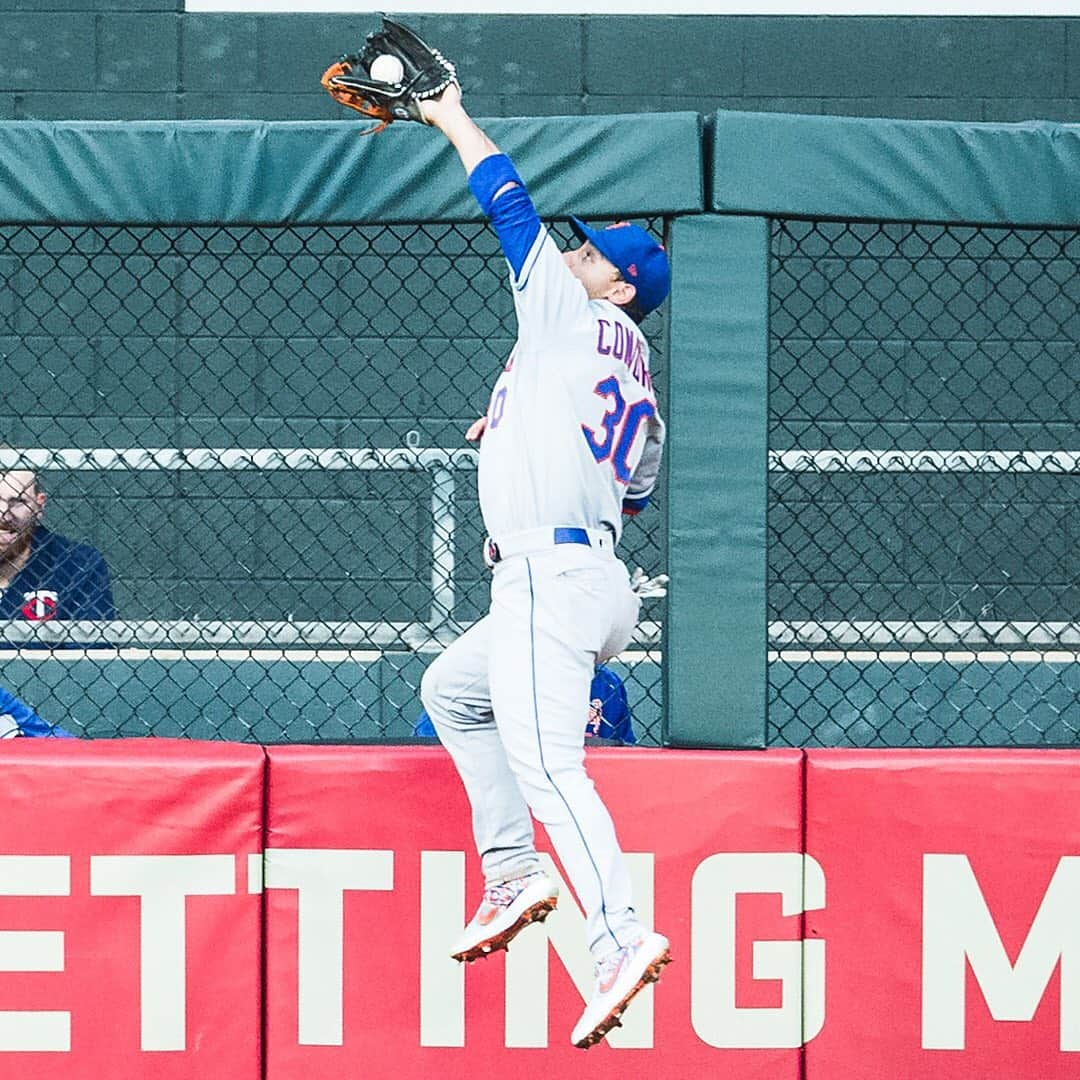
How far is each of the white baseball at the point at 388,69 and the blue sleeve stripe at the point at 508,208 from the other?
24 centimetres

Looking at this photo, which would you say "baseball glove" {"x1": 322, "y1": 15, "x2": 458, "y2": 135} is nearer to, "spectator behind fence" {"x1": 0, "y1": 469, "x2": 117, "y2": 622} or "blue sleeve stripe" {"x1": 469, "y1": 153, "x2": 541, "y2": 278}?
"blue sleeve stripe" {"x1": 469, "y1": 153, "x2": 541, "y2": 278}

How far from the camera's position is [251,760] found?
3297mm

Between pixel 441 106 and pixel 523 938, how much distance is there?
1676mm

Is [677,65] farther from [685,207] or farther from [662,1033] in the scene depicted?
[662,1033]

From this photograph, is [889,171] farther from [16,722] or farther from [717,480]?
[16,722]

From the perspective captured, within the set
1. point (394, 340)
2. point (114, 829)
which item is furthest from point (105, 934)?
point (394, 340)

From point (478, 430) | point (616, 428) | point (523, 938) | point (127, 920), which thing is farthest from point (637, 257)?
point (127, 920)

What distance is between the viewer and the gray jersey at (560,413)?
2.85 metres

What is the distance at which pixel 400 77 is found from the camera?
2830mm

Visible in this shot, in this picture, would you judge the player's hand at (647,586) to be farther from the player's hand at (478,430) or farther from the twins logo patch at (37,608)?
the twins logo patch at (37,608)

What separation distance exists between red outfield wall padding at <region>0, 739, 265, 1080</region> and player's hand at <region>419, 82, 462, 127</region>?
139 cm

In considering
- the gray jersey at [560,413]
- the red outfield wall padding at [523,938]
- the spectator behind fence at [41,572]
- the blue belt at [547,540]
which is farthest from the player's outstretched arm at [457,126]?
the spectator behind fence at [41,572]

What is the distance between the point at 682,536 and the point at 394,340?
10.7 feet

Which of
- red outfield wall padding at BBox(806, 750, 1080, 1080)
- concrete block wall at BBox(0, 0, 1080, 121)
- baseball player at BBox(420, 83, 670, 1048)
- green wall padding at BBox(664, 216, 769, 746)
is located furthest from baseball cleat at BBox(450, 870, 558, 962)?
concrete block wall at BBox(0, 0, 1080, 121)
